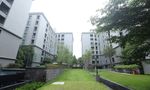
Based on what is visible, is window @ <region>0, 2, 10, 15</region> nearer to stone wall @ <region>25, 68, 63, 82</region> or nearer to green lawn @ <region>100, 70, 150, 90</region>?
stone wall @ <region>25, 68, 63, 82</region>

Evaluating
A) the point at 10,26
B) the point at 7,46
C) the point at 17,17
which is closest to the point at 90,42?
the point at 17,17

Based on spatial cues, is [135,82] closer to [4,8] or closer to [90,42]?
[4,8]

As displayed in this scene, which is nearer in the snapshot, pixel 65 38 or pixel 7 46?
pixel 7 46

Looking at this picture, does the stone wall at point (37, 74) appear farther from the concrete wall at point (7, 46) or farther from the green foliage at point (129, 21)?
the concrete wall at point (7, 46)

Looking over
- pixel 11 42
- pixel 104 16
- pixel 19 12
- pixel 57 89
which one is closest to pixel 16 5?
pixel 19 12

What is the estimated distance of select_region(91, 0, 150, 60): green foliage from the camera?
640cm

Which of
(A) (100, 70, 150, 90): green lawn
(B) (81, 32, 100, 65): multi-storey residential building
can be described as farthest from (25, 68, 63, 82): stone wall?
(B) (81, 32, 100, 65): multi-storey residential building

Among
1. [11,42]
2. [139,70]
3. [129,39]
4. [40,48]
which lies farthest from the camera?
[40,48]

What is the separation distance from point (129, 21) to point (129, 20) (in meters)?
0.06

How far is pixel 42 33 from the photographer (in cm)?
5131

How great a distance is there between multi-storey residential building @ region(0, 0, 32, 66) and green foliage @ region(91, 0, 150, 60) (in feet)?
81.5

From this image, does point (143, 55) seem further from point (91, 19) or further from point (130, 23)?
point (91, 19)

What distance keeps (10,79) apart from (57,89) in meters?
5.40

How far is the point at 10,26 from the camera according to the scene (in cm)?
2800
